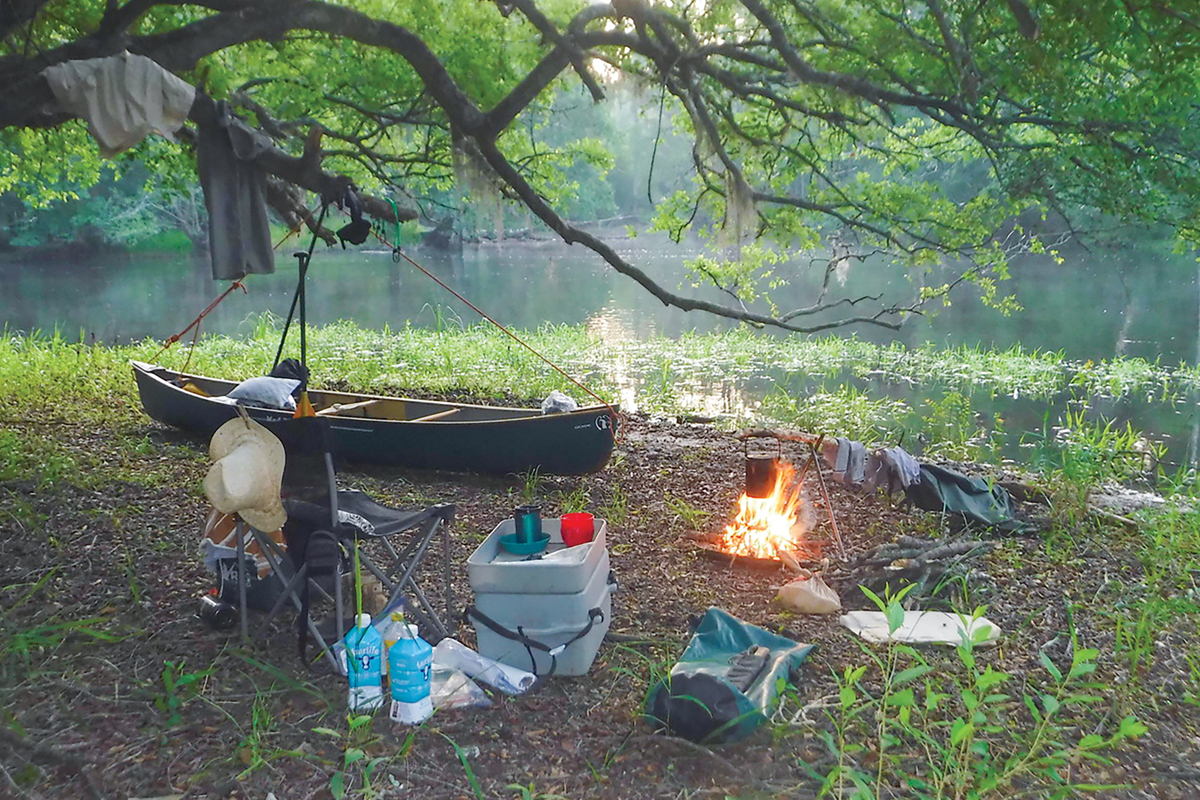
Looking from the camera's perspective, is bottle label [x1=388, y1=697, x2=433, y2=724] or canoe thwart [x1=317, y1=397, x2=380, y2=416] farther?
canoe thwart [x1=317, y1=397, x2=380, y2=416]

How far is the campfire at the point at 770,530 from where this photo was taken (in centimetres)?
421

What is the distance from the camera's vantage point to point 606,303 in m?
19.8

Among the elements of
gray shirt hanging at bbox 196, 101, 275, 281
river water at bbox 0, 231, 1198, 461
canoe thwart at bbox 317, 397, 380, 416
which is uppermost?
gray shirt hanging at bbox 196, 101, 275, 281

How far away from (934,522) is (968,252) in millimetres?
2449

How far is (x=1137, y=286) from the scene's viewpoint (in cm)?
1983

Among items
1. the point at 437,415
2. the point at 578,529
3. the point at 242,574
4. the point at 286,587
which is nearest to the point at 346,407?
the point at 437,415

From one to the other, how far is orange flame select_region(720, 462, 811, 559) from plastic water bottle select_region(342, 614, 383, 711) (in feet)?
6.54

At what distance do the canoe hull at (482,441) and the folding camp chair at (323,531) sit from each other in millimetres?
2128

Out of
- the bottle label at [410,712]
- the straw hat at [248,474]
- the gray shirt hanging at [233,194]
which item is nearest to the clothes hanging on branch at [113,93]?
the gray shirt hanging at [233,194]

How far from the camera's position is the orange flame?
13.8 feet

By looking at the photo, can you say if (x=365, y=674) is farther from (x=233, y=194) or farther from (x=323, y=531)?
(x=233, y=194)

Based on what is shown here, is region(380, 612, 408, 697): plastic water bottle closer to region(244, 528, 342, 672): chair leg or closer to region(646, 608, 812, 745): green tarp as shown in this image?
region(244, 528, 342, 672): chair leg

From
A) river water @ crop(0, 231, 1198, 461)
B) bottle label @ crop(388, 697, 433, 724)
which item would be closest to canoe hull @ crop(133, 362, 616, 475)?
bottle label @ crop(388, 697, 433, 724)

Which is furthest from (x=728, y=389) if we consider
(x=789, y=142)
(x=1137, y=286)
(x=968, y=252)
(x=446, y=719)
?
(x=1137, y=286)
